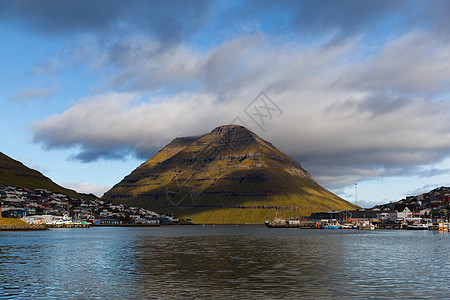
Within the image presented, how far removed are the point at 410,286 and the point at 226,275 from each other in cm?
2040

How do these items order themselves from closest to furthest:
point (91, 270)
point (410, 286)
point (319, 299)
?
point (319, 299) → point (410, 286) → point (91, 270)

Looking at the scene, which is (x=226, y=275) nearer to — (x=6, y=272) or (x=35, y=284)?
(x=35, y=284)

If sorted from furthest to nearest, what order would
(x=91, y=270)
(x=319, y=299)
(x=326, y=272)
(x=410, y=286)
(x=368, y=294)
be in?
(x=91, y=270) → (x=326, y=272) → (x=410, y=286) → (x=368, y=294) → (x=319, y=299)

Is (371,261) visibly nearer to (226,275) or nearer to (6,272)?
(226,275)

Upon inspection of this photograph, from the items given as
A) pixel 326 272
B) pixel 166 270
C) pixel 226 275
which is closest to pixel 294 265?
pixel 326 272

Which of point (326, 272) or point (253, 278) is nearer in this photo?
point (253, 278)

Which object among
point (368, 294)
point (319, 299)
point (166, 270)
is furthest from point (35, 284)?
point (368, 294)

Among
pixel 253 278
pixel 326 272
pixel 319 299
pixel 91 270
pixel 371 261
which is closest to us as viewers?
pixel 319 299

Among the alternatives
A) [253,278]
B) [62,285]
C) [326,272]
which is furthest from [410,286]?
[62,285]

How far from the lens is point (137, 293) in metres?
40.5

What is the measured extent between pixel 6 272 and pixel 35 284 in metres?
12.3

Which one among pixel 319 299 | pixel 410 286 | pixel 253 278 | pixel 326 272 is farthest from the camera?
pixel 326 272

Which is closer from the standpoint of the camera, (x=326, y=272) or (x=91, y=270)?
(x=326, y=272)

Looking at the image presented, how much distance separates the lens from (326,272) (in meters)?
55.6
